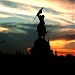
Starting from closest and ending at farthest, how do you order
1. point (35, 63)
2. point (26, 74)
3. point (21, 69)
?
point (26, 74), point (21, 69), point (35, 63)

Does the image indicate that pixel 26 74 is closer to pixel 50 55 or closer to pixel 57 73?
pixel 57 73

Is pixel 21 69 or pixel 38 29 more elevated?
pixel 38 29

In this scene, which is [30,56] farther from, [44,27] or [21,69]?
[21,69]

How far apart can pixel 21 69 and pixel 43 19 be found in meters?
16.0

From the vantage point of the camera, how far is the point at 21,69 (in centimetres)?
4569

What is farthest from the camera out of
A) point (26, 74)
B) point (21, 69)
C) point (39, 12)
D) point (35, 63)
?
point (39, 12)

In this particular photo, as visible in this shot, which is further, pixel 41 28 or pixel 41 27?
pixel 41 27

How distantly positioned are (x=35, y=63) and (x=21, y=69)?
548 cm

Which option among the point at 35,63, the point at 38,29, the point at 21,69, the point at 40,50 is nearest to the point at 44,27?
the point at 38,29

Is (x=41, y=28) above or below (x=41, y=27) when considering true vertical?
below

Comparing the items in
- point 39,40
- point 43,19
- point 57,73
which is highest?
point 43,19

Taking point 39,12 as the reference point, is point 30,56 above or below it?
below

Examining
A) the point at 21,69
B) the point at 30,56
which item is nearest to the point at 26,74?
the point at 21,69

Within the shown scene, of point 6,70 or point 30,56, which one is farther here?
point 30,56
